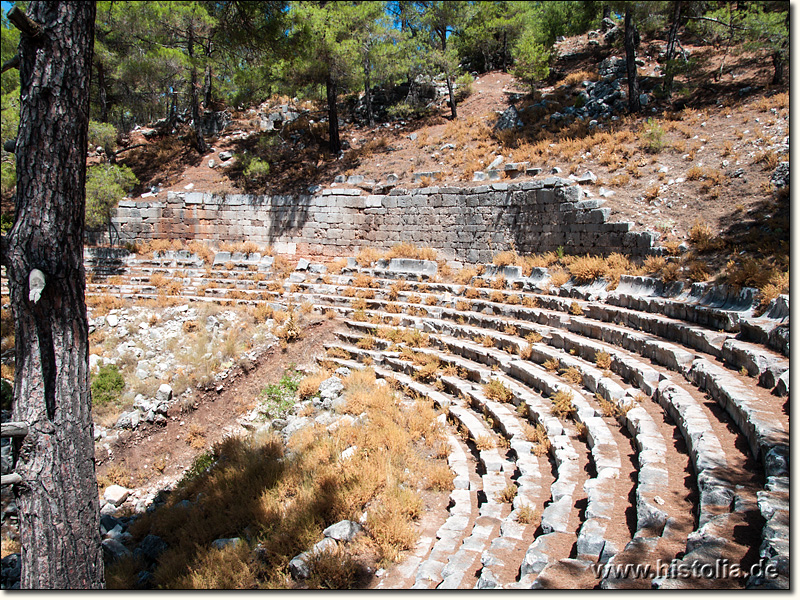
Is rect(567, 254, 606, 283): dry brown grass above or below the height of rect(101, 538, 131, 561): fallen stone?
above

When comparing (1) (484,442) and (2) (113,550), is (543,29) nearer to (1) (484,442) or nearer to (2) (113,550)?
(1) (484,442)

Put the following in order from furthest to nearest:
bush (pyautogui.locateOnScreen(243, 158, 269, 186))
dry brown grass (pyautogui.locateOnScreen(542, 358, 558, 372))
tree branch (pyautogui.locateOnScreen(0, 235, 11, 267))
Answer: bush (pyautogui.locateOnScreen(243, 158, 269, 186)) < dry brown grass (pyautogui.locateOnScreen(542, 358, 558, 372)) < tree branch (pyautogui.locateOnScreen(0, 235, 11, 267))

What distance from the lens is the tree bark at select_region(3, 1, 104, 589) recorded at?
13.0 ft

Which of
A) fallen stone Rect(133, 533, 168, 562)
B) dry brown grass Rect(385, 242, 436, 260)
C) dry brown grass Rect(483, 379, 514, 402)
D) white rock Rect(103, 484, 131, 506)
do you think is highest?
dry brown grass Rect(385, 242, 436, 260)

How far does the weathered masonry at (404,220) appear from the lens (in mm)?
Result: 13141

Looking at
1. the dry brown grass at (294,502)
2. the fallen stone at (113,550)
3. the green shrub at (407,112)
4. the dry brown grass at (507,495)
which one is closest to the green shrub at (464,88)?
the green shrub at (407,112)

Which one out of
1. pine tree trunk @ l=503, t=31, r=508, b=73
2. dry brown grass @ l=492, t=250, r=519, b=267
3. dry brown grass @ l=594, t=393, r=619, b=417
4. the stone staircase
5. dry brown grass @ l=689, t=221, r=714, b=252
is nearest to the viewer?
the stone staircase

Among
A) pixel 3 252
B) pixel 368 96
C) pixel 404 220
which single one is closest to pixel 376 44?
pixel 368 96

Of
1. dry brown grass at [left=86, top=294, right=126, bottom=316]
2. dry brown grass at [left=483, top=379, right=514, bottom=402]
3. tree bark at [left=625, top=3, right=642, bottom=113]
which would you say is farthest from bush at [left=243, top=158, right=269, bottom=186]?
dry brown grass at [left=483, top=379, right=514, bottom=402]

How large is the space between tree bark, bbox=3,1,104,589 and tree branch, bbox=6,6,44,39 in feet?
0.25

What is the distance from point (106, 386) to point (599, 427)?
9829mm

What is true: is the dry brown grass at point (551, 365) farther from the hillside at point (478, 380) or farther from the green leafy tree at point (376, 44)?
the green leafy tree at point (376, 44)

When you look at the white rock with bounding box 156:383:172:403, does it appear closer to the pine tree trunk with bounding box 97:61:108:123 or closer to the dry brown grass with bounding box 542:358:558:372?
the dry brown grass with bounding box 542:358:558:372

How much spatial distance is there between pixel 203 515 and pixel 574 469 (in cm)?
434
